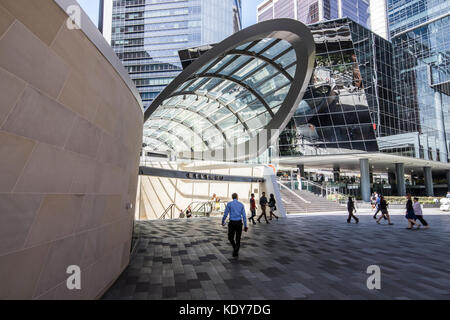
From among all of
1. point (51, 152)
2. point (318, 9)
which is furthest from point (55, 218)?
point (318, 9)

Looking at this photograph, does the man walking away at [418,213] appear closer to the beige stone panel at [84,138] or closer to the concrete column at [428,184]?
the beige stone panel at [84,138]

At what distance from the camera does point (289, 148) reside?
115 ft

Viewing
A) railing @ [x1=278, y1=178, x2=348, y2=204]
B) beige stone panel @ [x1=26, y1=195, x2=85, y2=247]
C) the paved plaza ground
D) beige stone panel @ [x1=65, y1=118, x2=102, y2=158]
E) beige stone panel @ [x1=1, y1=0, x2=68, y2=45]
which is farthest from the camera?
railing @ [x1=278, y1=178, x2=348, y2=204]

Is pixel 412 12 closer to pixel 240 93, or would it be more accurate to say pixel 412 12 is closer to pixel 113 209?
pixel 240 93

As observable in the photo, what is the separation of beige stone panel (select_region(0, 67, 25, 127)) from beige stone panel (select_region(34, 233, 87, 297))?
1.28m

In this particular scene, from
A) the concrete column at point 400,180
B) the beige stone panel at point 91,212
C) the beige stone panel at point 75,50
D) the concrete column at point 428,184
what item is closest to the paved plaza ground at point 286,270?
the beige stone panel at point 91,212

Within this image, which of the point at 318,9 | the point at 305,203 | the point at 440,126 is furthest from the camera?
the point at 318,9

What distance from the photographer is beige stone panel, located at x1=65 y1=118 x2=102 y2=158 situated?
2657 millimetres

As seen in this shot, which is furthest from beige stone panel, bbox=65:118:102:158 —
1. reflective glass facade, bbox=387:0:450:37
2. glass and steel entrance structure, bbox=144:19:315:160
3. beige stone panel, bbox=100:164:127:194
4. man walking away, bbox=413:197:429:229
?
reflective glass facade, bbox=387:0:450:37

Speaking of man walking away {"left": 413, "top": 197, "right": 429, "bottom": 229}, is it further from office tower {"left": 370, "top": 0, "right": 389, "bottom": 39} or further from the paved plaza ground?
office tower {"left": 370, "top": 0, "right": 389, "bottom": 39}

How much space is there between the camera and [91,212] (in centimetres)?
315

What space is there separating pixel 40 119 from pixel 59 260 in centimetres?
139

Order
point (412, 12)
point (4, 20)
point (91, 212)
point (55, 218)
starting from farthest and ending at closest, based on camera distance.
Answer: point (412, 12) < point (91, 212) < point (55, 218) < point (4, 20)

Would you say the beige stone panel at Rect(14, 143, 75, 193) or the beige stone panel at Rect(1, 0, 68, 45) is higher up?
the beige stone panel at Rect(1, 0, 68, 45)
